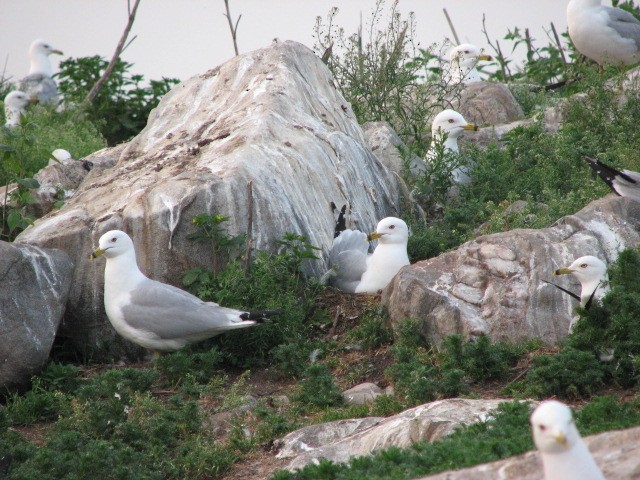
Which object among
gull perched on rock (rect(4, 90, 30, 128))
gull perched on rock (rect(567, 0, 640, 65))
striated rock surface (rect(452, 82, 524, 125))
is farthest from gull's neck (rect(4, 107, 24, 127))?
gull perched on rock (rect(567, 0, 640, 65))

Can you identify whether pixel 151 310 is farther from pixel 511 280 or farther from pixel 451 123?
pixel 451 123

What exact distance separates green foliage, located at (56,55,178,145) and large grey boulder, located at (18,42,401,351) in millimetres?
4821

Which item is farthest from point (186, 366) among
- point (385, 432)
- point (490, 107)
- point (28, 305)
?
point (490, 107)

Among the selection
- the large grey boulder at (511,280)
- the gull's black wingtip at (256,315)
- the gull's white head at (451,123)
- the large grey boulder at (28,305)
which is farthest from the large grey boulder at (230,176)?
the large grey boulder at (511,280)

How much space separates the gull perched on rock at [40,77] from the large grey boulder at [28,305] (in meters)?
8.87

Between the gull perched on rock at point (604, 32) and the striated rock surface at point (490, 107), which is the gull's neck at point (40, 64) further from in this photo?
the gull perched on rock at point (604, 32)

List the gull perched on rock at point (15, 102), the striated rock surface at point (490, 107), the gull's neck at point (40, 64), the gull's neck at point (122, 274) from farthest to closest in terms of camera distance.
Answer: the gull's neck at point (40, 64) → the gull perched on rock at point (15, 102) → the striated rock surface at point (490, 107) → the gull's neck at point (122, 274)

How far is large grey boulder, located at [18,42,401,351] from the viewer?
847 centimetres

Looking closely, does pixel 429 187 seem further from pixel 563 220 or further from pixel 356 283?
pixel 563 220

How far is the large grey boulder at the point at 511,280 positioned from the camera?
738cm

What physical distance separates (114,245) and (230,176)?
1.17 metres

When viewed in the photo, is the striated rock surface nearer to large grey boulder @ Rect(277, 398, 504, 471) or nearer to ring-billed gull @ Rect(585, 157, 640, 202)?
ring-billed gull @ Rect(585, 157, 640, 202)

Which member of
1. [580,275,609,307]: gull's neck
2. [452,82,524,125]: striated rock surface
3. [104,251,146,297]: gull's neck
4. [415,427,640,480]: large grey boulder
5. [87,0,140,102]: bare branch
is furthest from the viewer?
[87,0,140,102]: bare branch

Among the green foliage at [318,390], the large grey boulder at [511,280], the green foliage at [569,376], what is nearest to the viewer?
the green foliage at [569,376]
